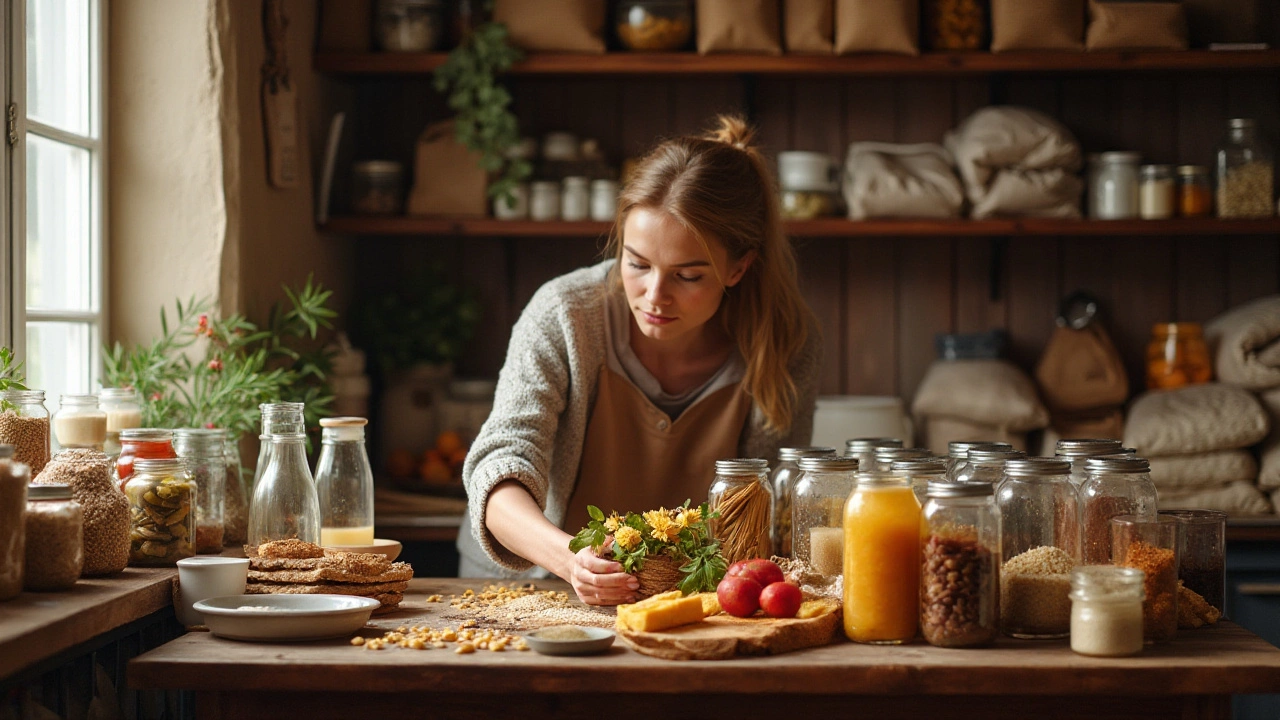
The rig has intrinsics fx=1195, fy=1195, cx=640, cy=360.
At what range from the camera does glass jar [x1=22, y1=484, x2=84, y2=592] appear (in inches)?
55.5

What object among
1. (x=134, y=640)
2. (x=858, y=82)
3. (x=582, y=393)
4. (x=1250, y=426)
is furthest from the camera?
(x=858, y=82)

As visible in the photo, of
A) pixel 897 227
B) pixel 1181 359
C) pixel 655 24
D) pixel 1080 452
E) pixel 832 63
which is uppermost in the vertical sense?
pixel 655 24

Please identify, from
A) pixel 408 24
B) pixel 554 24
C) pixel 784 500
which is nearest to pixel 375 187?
pixel 408 24

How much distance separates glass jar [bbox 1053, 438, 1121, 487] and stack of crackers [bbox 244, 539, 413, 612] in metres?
0.91

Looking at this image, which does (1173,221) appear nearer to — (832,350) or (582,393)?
(832,350)

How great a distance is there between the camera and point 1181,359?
128 inches

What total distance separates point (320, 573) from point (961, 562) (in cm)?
82

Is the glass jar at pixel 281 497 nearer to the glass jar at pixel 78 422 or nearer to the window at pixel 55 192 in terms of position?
the glass jar at pixel 78 422

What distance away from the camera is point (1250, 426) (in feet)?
9.61

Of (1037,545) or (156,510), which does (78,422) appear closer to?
A: (156,510)

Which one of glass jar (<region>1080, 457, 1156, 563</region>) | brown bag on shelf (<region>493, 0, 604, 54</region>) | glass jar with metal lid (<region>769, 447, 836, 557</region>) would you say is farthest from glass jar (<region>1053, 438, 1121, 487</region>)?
brown bag on shelf (<region>493, 0, 604, 54</region>)

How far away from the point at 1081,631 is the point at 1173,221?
2137 millimetres

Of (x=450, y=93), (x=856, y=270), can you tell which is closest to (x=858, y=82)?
(x=856, y=270)

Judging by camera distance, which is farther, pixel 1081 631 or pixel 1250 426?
pixel 1250 426
